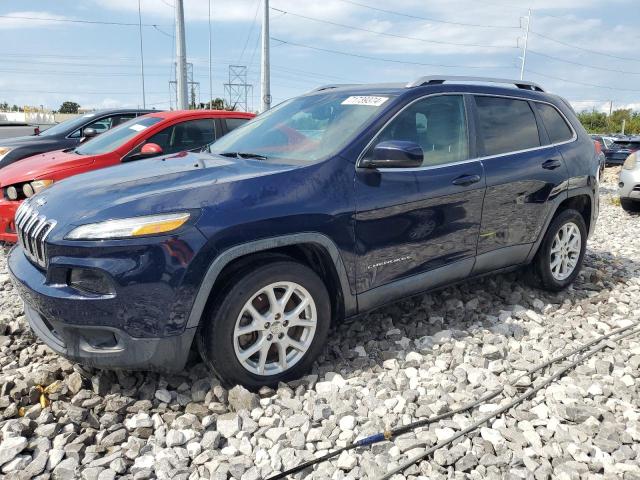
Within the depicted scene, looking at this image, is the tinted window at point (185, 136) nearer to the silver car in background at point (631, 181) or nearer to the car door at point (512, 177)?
the car door at point (512, 177)

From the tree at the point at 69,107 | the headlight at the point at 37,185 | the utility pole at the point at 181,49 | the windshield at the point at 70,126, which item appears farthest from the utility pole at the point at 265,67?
the tree at the point at 69,107

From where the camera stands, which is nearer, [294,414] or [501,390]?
[294,414]

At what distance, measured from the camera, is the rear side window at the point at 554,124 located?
454cm

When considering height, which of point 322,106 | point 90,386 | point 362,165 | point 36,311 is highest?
point 322,106

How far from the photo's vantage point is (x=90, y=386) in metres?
3.09

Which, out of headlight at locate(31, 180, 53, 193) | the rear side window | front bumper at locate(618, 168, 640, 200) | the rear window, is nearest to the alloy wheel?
the rear side window

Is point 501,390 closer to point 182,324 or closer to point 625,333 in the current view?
point 625,333

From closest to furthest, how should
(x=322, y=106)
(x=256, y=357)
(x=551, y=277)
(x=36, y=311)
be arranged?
(x=36, y=311), (x=256, y=357), (x=322, y=106), (x=551, y=277)

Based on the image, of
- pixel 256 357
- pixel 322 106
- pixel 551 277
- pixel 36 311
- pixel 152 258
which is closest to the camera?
pixel 152 258

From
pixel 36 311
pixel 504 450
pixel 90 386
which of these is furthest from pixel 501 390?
pixel 36 311

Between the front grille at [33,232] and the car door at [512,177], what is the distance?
9.23 feet

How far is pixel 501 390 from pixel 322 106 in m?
2.20

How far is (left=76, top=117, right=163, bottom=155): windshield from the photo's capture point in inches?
251

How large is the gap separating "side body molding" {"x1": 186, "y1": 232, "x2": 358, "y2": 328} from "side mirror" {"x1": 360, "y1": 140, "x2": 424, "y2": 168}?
1.81 ft
